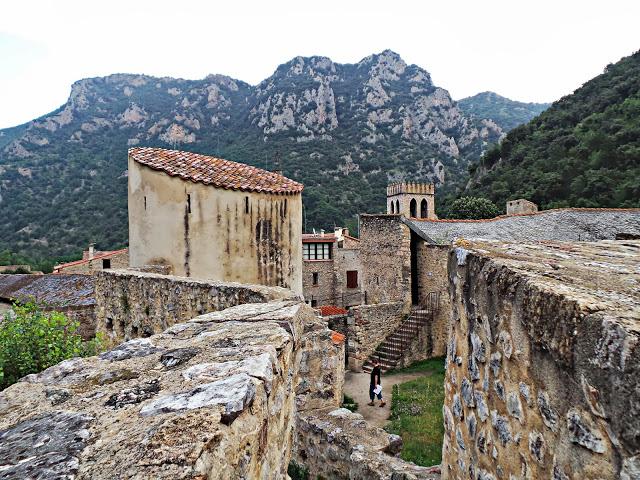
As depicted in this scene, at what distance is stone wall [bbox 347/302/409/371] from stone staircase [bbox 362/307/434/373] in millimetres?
229

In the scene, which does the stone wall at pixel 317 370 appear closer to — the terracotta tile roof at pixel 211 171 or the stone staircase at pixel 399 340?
the terracotta tile roof at pixel 211 171

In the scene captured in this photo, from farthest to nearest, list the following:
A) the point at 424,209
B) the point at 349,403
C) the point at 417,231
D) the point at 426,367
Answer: the point at 424,209, the point at 417,231, the point at 426,367, the point at 349,403

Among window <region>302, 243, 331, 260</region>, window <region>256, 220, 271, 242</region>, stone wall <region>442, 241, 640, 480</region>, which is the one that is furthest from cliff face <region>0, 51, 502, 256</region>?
stone wall <region>442, 241, 640, 480</region>

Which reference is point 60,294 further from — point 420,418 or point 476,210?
point 476,210

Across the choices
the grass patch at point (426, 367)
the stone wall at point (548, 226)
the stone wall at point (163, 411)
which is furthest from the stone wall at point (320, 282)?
the stone wall at point (163, 411)

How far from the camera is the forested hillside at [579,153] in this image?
35656 millimetres

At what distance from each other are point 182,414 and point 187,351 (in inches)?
33.9

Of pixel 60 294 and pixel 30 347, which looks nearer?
pixel 30 347

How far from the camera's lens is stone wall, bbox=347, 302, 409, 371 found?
56.4ft

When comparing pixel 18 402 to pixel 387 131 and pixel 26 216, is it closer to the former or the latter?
pixel 26 216

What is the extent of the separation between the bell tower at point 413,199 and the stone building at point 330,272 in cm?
818

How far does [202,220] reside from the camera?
7.93 meters

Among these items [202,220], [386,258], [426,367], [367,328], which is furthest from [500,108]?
[202,220]

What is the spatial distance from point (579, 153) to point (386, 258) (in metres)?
30.0
